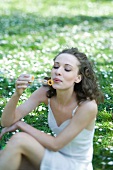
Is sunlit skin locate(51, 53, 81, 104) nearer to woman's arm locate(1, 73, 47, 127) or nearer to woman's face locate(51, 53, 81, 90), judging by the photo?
woman's face locate(51, 53, 81, 90)

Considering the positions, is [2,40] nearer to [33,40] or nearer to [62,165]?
[33,40]

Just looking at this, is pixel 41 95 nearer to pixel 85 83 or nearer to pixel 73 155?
pixel 85 83

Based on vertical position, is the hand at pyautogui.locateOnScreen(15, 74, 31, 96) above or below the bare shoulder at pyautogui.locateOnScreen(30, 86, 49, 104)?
above

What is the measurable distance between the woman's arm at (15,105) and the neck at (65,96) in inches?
8.6

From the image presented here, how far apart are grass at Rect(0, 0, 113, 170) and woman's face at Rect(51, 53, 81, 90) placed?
1024mm

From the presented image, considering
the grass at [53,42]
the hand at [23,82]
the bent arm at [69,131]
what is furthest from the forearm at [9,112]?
the grass at [53,42]

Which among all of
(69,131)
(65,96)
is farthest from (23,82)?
(69,131)

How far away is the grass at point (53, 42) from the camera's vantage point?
6.21 meters

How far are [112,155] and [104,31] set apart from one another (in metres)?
9.84

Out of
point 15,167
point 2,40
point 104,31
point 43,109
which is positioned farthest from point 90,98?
point 104,31

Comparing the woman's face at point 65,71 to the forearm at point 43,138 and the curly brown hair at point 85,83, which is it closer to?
the curly brown hair at point 85,83

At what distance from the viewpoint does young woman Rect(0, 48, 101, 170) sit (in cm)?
425

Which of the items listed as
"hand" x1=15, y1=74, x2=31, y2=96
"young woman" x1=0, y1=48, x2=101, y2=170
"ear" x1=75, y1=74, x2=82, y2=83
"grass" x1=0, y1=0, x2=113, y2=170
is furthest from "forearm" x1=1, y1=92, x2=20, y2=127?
"grass" x1=0, y1=0, x2=113, y2=170

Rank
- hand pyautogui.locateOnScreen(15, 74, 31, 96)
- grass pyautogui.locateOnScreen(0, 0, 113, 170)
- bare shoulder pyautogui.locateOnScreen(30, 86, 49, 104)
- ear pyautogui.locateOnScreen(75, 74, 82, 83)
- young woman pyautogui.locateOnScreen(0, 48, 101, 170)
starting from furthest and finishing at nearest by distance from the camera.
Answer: grass pyautogui.locateOnScreen(0, 0, 113, 170)
bare shoulder pyautogui.locateOnScreen(30, 86, 49, 104)
ear pyautogui.locateOnScreen(75, 74, 82, 83)
hand pyautogui.locateOnScreen(15, 74, 31, 96)
young woman pyautogui.locateOnScreen(0, 48, 101, 170)
